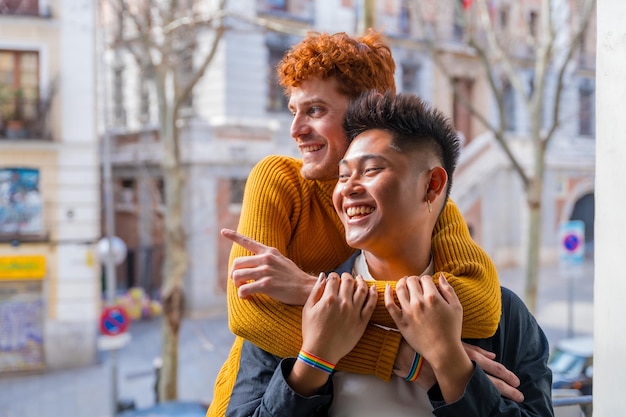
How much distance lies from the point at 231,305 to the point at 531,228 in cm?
885

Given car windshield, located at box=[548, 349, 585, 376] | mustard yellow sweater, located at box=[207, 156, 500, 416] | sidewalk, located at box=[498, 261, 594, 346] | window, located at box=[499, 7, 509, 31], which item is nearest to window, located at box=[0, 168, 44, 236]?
car windshield, located at box=[548, 349, 585, 376]

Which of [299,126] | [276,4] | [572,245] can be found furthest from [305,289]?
[276,4]

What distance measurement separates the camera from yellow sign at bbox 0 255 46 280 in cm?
1209

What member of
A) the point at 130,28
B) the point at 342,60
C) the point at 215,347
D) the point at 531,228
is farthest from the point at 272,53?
the point at 342,60

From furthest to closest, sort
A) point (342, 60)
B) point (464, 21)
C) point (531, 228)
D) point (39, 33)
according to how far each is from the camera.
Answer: point (39, 33) → point (531, 228) → point (464, 21) → point (342, 60)

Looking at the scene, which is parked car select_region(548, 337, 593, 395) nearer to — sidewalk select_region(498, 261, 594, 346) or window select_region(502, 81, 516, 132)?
sidewalk select_region(498, 261, 594, 346)

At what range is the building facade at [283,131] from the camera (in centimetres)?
1462

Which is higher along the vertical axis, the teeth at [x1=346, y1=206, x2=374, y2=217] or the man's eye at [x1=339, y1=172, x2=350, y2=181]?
the man's eye at [x1=339, y1=172, x2=350, y2=181]

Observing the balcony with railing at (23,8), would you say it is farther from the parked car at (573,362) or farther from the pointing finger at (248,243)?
the pointing finger at (248,243)

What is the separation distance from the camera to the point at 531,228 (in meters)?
9.80

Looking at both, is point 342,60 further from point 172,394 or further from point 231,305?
point 172,394

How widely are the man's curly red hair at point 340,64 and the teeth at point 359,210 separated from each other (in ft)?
1.27

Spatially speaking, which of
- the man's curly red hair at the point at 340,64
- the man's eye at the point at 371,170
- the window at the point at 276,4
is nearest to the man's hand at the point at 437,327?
the man's eye at the point at 371,170

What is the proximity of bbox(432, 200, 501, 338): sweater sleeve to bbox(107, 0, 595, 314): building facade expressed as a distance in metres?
9.57
